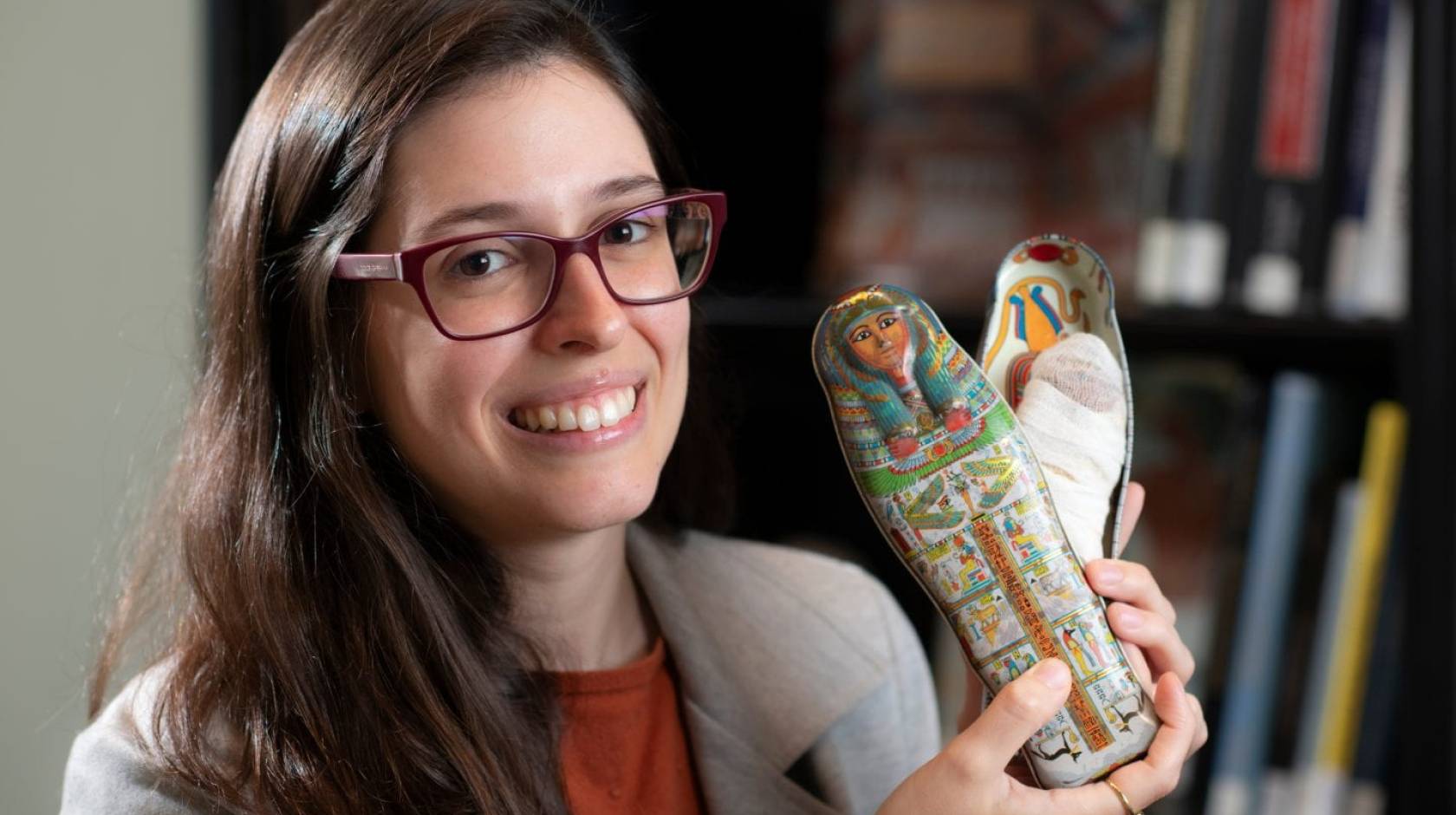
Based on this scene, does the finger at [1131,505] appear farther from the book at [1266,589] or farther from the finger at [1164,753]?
the book at [1266,589]

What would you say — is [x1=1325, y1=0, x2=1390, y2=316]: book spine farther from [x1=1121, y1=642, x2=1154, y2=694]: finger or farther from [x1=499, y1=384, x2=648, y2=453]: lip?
[x1=499, y1=384, x2=648, y2=453]: lip

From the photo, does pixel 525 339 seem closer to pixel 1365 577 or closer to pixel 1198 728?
pixel 1198 728

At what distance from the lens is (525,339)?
2.64 ft

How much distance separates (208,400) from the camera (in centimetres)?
90

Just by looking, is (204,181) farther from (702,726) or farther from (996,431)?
(996,431)

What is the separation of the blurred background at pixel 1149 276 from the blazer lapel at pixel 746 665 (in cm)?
14

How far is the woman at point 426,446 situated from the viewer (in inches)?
31.4

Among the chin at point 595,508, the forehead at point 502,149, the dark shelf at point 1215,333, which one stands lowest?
the chin at point 595,508

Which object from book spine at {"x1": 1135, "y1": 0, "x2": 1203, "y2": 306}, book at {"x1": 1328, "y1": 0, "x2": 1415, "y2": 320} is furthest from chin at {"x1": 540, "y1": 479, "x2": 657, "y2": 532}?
book at {"x1": 1328, "y1": 0, "x2": 1415, "y2": 320}

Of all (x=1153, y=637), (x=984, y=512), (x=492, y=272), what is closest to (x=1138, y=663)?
(x=1153, y=637)

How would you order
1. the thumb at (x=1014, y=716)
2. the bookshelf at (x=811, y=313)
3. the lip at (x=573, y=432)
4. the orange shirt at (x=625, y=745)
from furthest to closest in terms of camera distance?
the bookshelf at (x=811, y=313)
the orange shirt at (x=625, y=745)
the lip at (x=573, y=432)
the thumb at (x=1014, y=716)

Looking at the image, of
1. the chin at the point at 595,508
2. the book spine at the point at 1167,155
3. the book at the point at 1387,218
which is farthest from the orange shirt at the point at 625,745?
the book at the point at 1387,218

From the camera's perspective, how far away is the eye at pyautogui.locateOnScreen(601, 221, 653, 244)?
839mm

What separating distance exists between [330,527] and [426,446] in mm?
89
